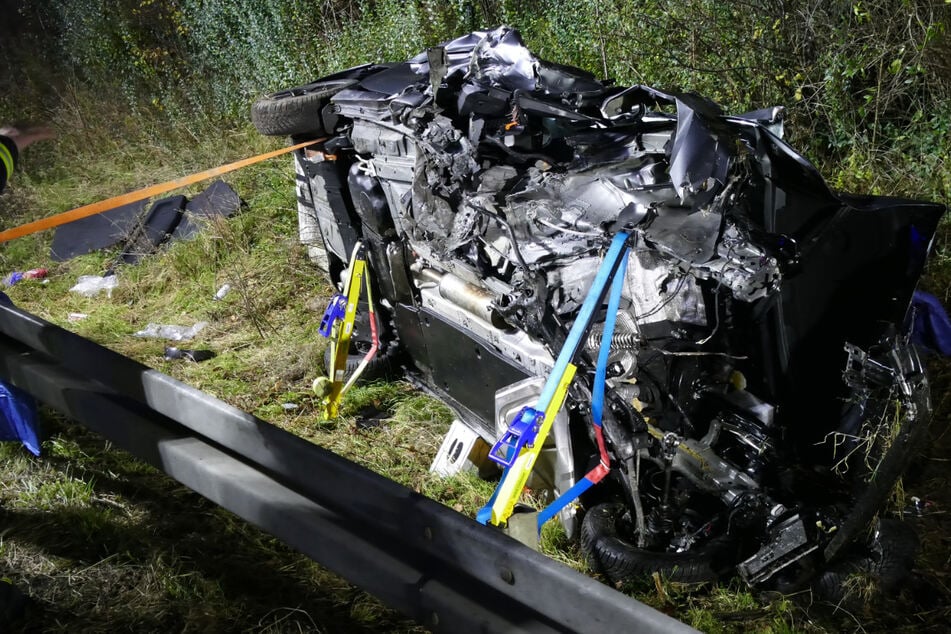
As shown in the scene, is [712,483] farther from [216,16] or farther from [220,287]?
[216,16]

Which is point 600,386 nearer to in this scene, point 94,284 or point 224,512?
point 224,512

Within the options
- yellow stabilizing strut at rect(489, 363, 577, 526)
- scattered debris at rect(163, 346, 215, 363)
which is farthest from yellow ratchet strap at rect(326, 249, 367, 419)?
yellow stabilizing strut at rect(489, 363, 577, 526)

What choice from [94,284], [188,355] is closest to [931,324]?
[188,355]

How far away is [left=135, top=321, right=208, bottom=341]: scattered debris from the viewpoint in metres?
5.37

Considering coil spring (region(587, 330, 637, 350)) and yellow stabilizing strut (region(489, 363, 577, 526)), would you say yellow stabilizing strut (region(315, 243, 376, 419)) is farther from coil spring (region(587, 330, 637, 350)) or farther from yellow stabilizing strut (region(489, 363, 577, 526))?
yellow stabilizing strut (region(489, 363, 577, 526))

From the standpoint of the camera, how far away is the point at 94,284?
6336mm

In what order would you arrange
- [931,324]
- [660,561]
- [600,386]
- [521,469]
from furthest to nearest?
[931,324], [660,561], [600,386], [521,469]

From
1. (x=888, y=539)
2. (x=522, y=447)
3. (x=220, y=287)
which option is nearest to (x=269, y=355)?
(x=220, y=287)

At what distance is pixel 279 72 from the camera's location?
843 cm

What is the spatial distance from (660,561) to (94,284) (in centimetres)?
533

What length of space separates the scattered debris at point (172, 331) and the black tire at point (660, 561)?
359 centimetres

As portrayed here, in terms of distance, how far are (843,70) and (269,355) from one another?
12.8 ft

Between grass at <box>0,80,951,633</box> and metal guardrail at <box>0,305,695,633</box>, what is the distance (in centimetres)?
55

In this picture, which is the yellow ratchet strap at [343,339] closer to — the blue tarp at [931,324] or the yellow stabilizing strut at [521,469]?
the yellow stabilizing strut at [521,469]
